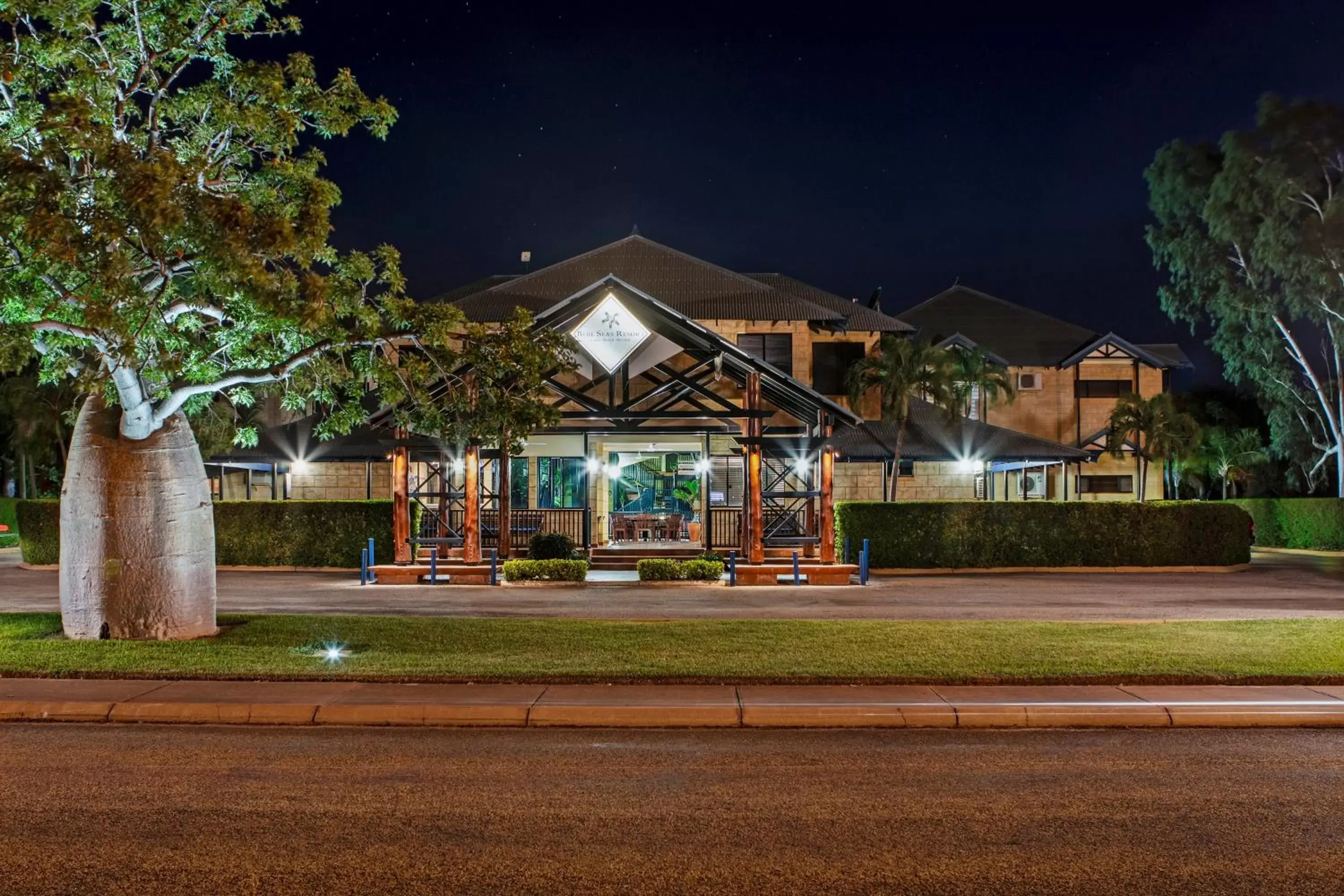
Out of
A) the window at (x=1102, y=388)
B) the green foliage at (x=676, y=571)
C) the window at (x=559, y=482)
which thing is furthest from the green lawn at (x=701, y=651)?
the window at (x=1102, y=388)

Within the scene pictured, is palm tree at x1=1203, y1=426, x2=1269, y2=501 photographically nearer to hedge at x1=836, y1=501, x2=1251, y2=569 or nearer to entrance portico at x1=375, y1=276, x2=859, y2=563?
hedge at x1=836, y1=501, x2=1251, y2=569

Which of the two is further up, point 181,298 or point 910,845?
point 181,298

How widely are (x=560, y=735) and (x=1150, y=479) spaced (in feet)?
140

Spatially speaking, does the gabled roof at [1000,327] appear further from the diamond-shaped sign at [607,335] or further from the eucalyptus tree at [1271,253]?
the diamond-shaped sign at [607,335]

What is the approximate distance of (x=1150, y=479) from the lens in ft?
148

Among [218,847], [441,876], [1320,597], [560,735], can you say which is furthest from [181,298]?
[1320,597]

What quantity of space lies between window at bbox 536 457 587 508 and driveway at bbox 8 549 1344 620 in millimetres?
7586

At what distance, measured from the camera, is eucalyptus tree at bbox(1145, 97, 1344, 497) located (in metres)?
37.8

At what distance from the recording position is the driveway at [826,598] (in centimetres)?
1712

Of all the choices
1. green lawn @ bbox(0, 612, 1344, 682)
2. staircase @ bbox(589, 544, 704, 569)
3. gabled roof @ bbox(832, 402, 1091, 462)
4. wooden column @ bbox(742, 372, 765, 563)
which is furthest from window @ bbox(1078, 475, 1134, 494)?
green lawn @ bbox(0, 612, 1344, 682)

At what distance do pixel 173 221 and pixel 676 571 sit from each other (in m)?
14.6

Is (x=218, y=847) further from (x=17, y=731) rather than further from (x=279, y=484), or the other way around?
(x=279, y=484)

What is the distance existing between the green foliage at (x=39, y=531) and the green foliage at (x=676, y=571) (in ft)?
56.3

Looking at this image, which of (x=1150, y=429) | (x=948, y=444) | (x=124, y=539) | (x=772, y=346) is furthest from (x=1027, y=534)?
(x=124, y=539)
